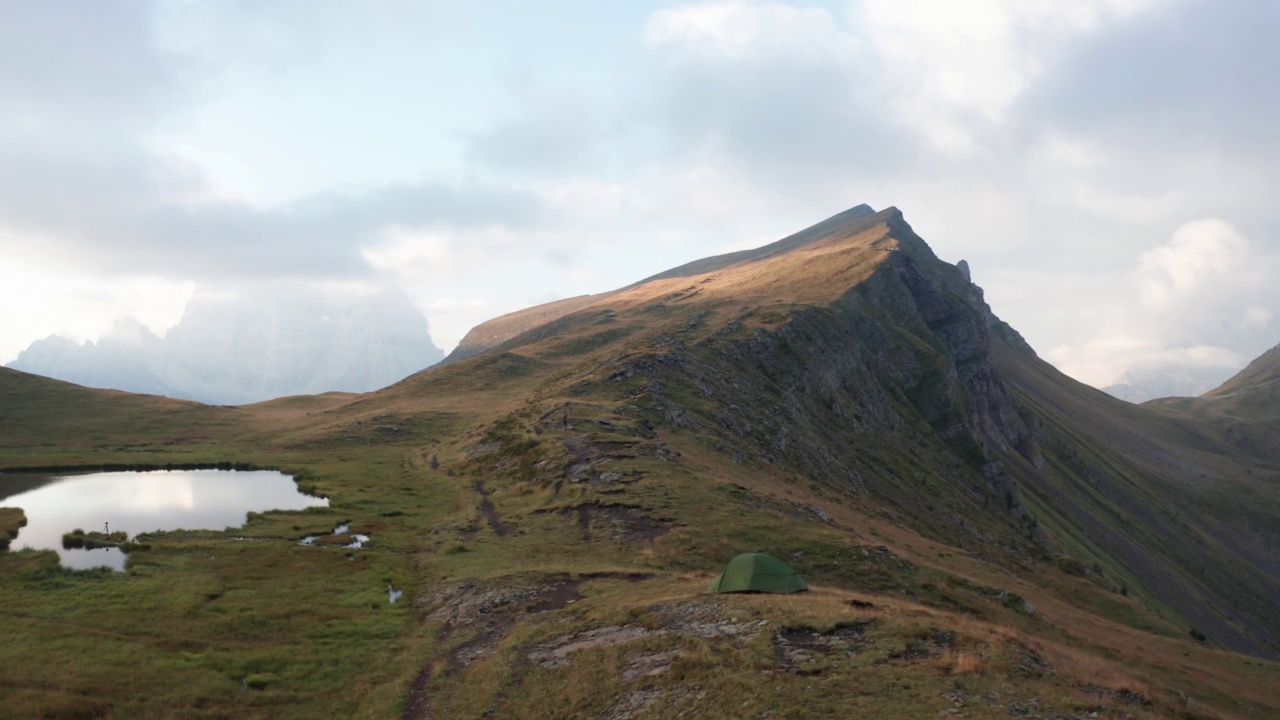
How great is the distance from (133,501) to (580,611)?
55720 mm

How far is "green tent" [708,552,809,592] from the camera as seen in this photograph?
30.0m

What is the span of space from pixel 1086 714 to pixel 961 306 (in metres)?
180

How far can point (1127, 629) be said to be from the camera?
45.4 metres

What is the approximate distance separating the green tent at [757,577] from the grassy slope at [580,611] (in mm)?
1860

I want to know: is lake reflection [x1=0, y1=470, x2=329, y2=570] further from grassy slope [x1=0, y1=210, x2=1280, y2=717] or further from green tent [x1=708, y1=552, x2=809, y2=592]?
green tent [x1=708, y1=552, x2=809, y2=592]

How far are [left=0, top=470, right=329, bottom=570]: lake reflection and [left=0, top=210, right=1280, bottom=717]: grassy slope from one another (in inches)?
140

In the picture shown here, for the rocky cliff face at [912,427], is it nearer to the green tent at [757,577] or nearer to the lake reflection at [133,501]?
the green tent at [757,577]

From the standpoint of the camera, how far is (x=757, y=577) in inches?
1192

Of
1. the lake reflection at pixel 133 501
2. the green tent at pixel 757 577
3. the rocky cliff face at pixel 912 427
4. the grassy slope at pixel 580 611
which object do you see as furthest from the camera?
the rocky cliff face at pixel 912 427

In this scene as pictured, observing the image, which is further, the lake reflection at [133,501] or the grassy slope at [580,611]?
the lake reflection at [133,501]

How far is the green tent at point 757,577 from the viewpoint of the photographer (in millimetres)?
30016

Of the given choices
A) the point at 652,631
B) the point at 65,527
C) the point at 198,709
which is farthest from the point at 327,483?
the point at 652,631

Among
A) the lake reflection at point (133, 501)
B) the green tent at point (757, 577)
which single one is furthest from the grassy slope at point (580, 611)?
the lake reflection at point (133, 501)

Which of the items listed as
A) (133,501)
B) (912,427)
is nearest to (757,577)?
(133,501)
